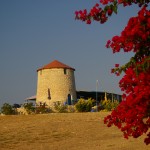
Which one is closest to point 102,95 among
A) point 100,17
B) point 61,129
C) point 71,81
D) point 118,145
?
point 71,81

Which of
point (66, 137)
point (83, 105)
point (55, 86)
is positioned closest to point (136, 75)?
point (66, 137)

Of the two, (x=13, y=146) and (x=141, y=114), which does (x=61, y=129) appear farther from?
(x=141, y=114)

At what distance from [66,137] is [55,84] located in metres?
34.4

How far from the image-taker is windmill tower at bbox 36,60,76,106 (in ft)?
161

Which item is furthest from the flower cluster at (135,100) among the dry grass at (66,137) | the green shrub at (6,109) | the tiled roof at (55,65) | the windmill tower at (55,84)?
the tiled roof at (55,65)

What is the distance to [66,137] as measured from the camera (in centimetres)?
1495

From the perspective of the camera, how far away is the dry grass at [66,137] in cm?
1241

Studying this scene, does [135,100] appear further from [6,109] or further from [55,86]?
[55,86]

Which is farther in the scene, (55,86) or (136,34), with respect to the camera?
(55,86)

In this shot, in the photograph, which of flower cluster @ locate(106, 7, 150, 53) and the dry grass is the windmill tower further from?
flower cluster @ locate(106, 7, 150, 53)

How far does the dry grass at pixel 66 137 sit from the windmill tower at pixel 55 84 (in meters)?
27.8

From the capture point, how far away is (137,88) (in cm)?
506

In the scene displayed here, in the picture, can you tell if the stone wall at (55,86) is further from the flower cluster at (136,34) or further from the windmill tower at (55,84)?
the flower cluster at (136,34)

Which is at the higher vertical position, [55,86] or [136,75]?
[55,86]
